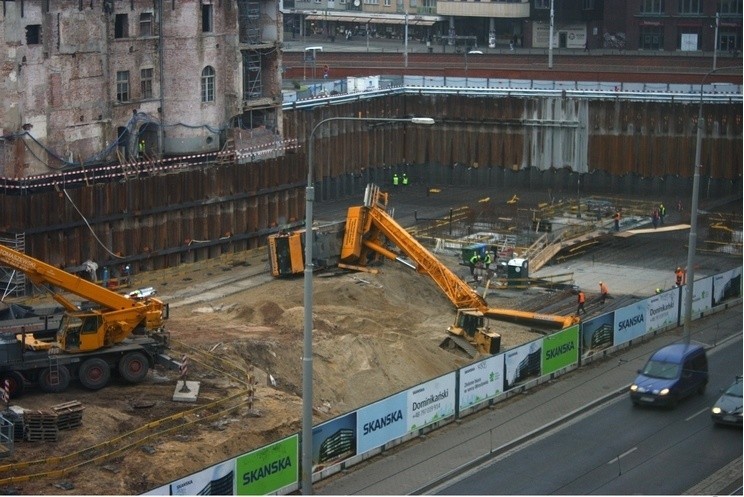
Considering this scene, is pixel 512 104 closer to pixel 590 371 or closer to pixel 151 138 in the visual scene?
pixel 151 138

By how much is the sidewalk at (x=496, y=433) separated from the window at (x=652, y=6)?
225 feet

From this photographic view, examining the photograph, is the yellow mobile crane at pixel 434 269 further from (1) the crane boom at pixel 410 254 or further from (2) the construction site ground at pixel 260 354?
(2) the construction site ground at pixel 260 354

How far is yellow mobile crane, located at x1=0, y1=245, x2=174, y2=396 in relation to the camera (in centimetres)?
4144

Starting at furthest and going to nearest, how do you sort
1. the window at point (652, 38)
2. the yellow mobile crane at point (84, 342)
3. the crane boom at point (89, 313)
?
the window at point (652, 38)
the crane boom at point (89, 313)
the yellow mobile crane at point (84, 342)

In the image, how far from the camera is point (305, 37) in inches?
5300

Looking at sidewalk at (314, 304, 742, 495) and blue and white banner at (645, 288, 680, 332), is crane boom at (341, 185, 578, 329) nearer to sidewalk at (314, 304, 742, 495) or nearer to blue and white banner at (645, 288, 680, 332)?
blue and white banner at (645, 288, 680, 332)

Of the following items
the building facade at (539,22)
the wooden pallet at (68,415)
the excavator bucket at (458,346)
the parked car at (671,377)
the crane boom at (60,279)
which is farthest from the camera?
the building facade at (539,22)

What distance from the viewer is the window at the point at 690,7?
380ft

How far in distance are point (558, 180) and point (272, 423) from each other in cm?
5304

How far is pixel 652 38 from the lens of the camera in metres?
118

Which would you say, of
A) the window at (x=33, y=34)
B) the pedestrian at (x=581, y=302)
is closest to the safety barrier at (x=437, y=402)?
the pedestrian at (x=581, y=302)

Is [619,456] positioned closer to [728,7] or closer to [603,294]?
[603,294]

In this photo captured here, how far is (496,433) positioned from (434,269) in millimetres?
16633

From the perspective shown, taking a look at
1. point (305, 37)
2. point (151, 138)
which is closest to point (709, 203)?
point (151, 138)
